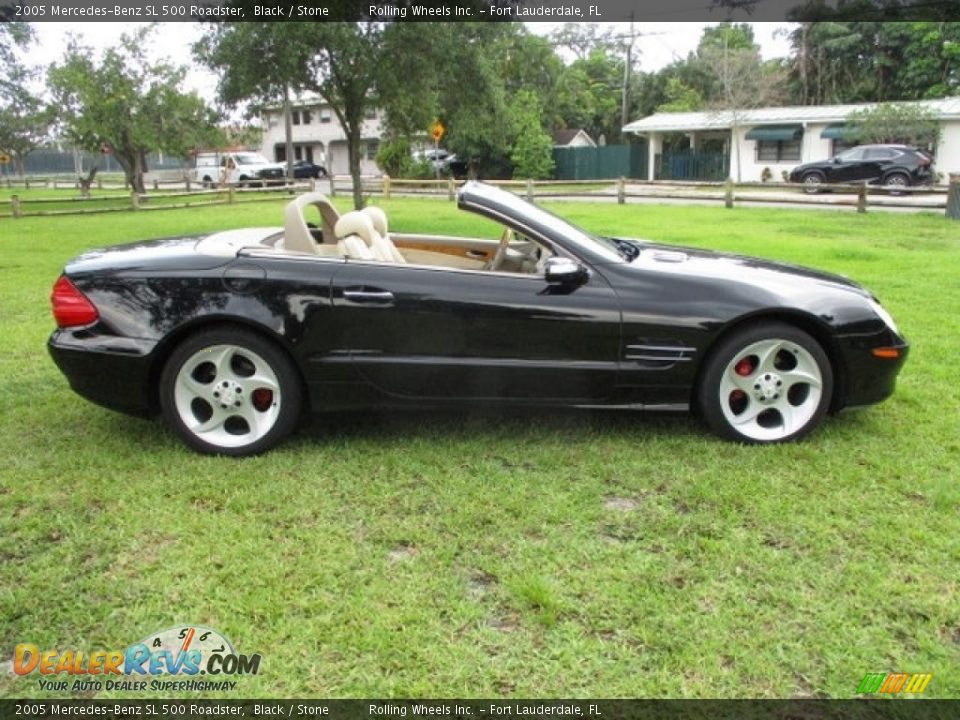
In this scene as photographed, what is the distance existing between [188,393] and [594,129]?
51773 millimetres

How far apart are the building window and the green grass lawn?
1335 inches

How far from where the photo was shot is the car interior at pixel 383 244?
409 centimetres

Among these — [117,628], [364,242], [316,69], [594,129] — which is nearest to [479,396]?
[364,242]

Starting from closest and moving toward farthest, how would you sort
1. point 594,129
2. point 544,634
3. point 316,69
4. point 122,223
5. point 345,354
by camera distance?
point 544,634 < point 345,354 < point 316,69 < point 122,223 < point 594,129

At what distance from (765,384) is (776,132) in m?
35.1

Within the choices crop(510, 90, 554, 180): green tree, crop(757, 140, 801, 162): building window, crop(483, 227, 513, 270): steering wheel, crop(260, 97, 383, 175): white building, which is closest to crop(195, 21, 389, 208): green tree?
crop(483, 227, 513, 270): steering wheel

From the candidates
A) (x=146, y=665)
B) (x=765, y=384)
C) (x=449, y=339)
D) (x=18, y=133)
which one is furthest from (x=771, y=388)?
(x=18, y=133)

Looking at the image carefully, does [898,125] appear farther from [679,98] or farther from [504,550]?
[504,550]

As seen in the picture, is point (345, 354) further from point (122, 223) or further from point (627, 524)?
point (122, 223)

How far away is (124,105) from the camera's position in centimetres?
3028

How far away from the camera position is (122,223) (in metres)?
18.4

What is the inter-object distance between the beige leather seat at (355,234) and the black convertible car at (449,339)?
186 mm

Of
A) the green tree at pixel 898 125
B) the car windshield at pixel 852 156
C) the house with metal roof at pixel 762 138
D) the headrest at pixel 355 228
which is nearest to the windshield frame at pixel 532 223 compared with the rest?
the headrest at pixel 355 228

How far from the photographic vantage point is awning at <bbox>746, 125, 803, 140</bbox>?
3481cm
